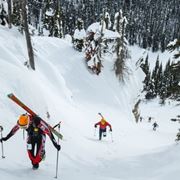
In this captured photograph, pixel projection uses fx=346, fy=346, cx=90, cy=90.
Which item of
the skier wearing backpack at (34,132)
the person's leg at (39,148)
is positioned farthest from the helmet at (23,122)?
the person's leg at (39,148)

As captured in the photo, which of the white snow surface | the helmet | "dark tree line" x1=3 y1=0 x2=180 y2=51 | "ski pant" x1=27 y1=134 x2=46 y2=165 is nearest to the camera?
the helmet

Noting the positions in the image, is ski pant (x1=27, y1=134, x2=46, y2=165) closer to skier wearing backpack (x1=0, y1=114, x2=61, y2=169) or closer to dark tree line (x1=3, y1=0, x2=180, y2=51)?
skier wearing backpack (x1=0, y1=114, x2=61, y2=169)

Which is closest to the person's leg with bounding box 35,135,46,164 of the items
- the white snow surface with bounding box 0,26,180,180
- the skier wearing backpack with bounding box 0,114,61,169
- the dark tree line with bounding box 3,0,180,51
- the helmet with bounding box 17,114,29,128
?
the skier wearing backpack with bounding box 0,114,61,169

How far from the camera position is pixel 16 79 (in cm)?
1708

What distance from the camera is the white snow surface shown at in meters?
10.7

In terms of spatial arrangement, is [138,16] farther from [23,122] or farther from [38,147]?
[23,122]

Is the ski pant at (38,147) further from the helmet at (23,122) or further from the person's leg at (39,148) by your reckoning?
the helmet at (23,122)

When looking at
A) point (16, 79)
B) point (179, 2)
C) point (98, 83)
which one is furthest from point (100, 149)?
point (179, 2)

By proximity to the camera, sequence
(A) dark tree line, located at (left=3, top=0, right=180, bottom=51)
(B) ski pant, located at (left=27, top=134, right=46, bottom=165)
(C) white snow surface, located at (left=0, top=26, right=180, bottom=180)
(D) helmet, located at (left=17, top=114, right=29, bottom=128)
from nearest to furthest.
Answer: (D) helmet, located at (left=17, top=114, right=29, bottom=128) < (B) ski pant, located at (left=27, top=134, right=46, bottom=165) < (C) white snow surface, located at (left=0, top=26, right=180, bottom=180) < (A) dark tree line, located at (left=3, top=0, right=180, bottom=51)

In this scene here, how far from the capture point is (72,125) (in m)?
21.2

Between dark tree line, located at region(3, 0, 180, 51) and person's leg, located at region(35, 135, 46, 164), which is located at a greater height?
dark tree line, located at region(3, 0, 180, 51)

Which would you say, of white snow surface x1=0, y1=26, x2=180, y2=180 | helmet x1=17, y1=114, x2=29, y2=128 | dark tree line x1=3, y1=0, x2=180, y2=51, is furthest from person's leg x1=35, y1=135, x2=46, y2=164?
dark tree line x1=3, y1=0, x2=180, y2=51

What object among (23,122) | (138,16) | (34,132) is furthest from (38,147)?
(138,16)

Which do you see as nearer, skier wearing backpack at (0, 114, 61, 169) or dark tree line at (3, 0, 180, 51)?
skier wearing backpack at (0, 114, 61, 169)
